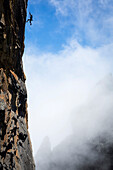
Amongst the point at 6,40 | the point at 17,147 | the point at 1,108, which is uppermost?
the point at 6,40

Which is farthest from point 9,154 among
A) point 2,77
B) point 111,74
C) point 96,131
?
point 111,74

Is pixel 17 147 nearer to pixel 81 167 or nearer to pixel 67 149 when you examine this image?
pixel 81 167

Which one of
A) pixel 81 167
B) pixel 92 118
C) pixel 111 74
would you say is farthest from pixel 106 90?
pixel 81 167

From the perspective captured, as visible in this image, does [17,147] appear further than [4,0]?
Yes

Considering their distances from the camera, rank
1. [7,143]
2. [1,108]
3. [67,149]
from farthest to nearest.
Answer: [67,149]
[7,143]
[1,108]

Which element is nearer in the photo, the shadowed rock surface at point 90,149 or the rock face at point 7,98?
the rock face at point 7,98

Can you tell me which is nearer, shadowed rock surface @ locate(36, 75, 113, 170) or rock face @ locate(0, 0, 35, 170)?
rock face @ locate(0, 0, 35, 170)

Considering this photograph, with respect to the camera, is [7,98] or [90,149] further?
[90,149]

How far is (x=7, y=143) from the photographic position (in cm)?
1202

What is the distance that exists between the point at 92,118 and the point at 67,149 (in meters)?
25.3

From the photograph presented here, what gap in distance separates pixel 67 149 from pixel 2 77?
71.4 m

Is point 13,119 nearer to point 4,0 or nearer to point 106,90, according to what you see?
point 4,0

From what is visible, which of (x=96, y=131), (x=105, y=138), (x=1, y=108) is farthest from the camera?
(x=96, y=131)

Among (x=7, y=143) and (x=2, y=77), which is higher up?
(x=2, y=77)
